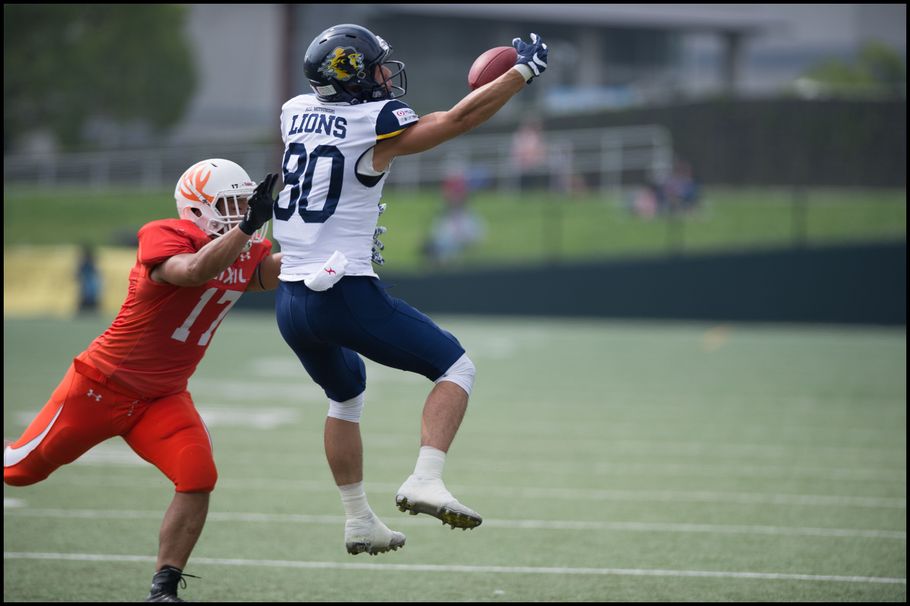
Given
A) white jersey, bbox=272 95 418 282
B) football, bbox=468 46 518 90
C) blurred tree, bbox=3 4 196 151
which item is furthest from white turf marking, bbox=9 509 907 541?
blurred tree, bbox=3 4 196 151

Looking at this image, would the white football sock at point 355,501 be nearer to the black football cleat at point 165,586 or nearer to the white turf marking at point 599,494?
the black football cleat at point 165,586

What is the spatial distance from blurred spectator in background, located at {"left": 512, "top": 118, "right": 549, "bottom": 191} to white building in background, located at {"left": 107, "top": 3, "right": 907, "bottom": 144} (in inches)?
91.9

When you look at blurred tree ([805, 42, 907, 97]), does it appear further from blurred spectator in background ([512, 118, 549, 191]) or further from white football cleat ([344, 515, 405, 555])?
white football cleat ([344, 515, 405, 555])

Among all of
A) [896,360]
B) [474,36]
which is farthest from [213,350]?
[474,36]

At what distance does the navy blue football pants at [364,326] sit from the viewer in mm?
4160

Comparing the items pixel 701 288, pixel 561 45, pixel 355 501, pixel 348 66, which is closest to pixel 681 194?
pixel 701 288

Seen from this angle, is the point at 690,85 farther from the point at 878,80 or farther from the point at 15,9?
the point at 15,9

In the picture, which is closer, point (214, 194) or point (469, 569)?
point (214, 194)

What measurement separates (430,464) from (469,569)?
6.58 feet

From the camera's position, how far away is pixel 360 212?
4172 mm

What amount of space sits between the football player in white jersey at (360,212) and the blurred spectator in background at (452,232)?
17.2 metres

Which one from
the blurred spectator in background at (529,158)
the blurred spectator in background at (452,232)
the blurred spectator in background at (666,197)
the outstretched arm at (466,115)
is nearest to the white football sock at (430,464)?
the outstretched arm at (466,115)

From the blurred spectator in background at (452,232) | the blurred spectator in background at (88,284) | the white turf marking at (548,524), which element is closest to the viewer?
the white turf marking at (548,524)

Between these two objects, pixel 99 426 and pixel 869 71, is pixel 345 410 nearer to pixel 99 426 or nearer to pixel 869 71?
pixel 99 426
